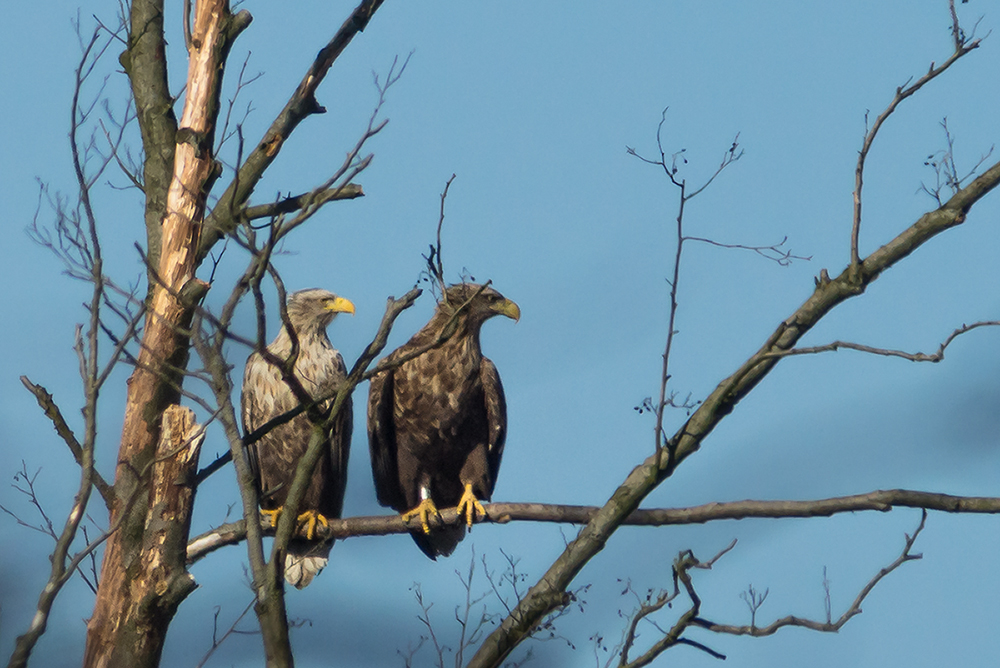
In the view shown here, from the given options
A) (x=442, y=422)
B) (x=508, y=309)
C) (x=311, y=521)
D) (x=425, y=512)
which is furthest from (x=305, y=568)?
(x=508, y=309)

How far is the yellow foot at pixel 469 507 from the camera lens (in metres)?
7.12

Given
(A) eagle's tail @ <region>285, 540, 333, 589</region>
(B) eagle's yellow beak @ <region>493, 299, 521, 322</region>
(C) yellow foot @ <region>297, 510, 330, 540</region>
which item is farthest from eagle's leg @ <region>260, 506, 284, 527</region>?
(B) eagle's yellow beak @ <region>493, 299, 521, 322</region>

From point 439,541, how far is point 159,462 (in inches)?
90.3

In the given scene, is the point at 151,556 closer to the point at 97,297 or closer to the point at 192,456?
the point at 192,456

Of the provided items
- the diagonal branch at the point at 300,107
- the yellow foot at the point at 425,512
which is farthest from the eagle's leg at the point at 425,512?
the diagonal branch at the point at 300,107

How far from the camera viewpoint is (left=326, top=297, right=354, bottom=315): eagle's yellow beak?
7.95 metres

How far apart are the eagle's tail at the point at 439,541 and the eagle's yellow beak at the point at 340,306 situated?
4.69ft

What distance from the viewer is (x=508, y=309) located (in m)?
7.69

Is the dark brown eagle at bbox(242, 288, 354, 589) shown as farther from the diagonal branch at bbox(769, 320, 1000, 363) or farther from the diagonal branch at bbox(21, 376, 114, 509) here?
the diagonal branch at bbox(769, 320, 1000, 363)

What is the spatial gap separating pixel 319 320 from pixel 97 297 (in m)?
3.19

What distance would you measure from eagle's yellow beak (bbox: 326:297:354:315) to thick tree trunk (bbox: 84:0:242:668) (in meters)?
1.11

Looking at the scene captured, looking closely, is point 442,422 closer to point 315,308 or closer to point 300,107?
point 315,308

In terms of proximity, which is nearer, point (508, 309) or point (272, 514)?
point (272, 514)

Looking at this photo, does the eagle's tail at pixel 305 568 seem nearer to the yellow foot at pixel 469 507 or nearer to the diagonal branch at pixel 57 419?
the yellow foot at pixel 469 507
